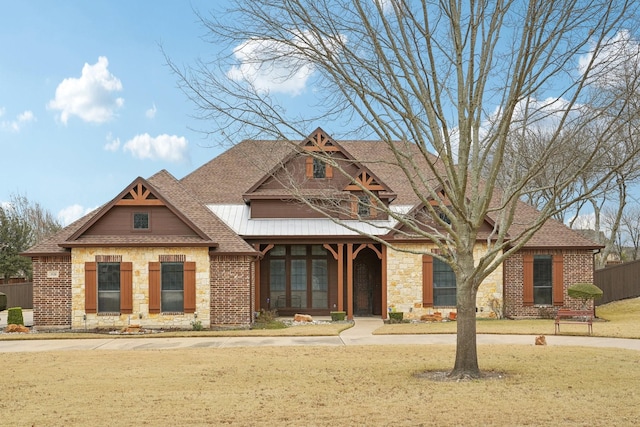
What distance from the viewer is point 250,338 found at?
2083 centimetres

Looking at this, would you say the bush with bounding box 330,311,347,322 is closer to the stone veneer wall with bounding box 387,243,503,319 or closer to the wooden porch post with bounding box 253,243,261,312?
the stone veneer wall with bounding box 387,243,503,319

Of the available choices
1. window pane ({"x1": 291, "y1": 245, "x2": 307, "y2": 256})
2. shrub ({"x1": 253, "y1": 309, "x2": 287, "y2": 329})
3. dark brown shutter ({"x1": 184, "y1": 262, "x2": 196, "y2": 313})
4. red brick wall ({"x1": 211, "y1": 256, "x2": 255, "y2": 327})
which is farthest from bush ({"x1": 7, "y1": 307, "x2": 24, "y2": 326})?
window pane ({"x1": 291, "y1": 245, "x2": 307, "y2": 256})

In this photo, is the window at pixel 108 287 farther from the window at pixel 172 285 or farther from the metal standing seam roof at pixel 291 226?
the metal standing seam roof at pixel 291 226

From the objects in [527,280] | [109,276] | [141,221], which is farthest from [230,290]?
[527,280]

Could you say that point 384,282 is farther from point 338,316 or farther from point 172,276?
point 172,276

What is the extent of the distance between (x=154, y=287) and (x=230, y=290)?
2431 mm

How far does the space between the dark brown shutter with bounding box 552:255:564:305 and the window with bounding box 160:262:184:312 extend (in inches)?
529

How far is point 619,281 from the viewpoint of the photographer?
34594 millimetres

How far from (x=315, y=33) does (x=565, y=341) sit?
11.4 metres

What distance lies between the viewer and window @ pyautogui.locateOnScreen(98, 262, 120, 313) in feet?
78.9

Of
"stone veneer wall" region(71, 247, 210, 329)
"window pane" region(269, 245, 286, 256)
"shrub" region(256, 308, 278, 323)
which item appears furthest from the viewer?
"window pane" region(269, 245, 286, 256)

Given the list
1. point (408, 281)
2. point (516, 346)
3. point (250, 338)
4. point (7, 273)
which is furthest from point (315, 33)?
point (7, 273)

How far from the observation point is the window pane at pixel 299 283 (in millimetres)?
28969

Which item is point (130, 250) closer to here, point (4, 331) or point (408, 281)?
point (4, 331)
